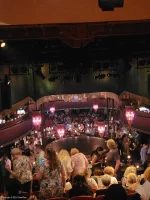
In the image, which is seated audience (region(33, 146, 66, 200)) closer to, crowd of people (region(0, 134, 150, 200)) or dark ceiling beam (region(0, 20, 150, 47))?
crowd of people (region(0, 134, 150, 200))

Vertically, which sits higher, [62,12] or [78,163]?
[62,12]

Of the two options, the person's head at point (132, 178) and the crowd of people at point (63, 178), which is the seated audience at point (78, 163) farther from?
the person's head at point (132, 178)

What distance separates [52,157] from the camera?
15.7 ft

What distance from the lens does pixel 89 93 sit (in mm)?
15172

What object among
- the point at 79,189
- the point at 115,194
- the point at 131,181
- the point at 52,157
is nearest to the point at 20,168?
the point at 52,157

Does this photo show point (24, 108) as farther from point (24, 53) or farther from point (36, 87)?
point (24, 53)

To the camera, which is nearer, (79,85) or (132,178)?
(132,178)

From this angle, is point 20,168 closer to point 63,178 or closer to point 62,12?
point 63,178

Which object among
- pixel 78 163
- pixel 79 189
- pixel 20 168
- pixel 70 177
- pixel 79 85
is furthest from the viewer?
pixel 79 85

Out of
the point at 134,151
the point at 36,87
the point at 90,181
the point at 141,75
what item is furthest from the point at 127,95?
the point at 90,181

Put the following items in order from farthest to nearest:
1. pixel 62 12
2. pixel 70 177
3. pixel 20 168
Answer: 1. pixel 70 177
2. pixel 20 168
3. pixel 62 12

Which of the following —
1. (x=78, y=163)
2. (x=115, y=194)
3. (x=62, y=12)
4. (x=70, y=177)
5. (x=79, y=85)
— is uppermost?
(x=62, y=12)

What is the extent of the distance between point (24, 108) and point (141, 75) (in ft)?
16.1

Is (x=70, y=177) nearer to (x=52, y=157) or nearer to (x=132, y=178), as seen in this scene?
(x=132, y=178)
